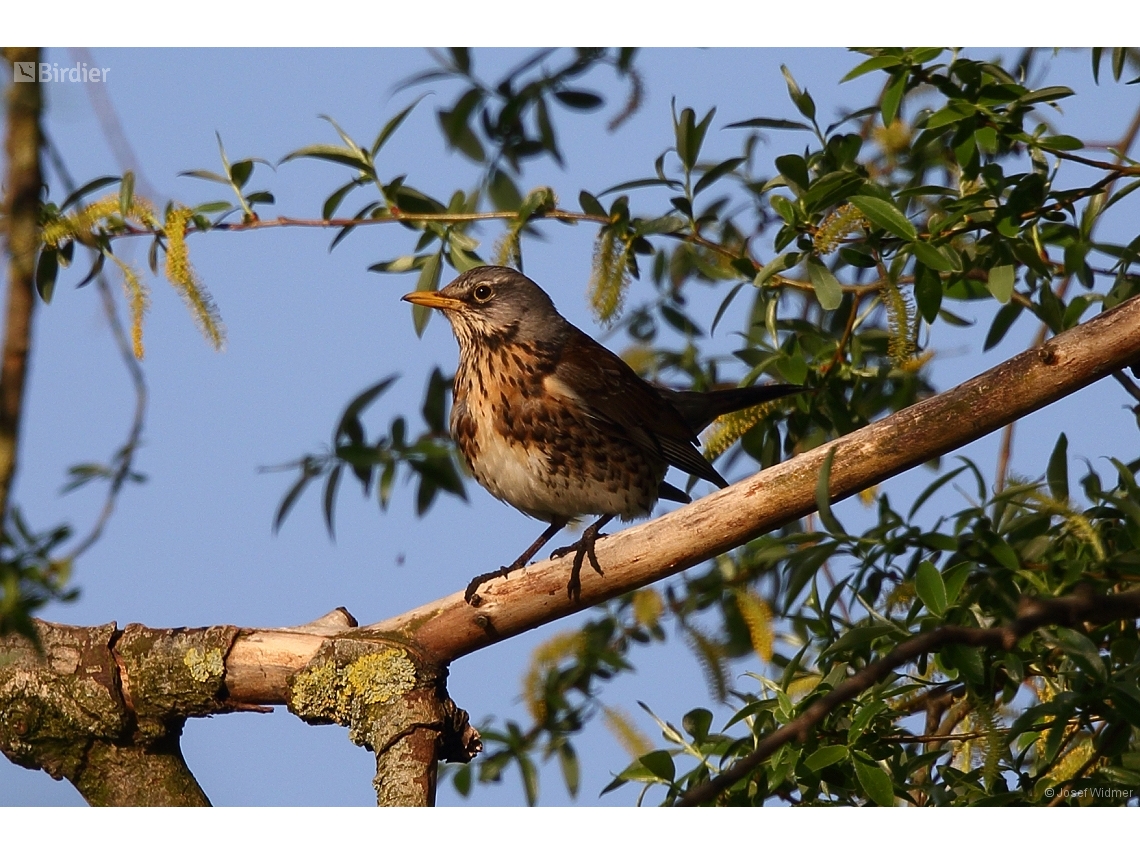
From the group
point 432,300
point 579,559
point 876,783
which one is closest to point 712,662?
point 579,559

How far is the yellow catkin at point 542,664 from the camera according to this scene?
4383 mm

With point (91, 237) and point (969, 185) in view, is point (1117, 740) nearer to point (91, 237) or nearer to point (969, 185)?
point (969, 185)

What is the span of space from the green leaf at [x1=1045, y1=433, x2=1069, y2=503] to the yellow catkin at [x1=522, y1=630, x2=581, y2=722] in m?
1.73

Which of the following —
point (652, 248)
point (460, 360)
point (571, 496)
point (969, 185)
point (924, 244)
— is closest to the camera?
point (924, 244)

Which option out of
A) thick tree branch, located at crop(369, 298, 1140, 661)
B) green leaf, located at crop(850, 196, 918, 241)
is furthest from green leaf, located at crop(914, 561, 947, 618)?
green leaf, located at crop(850, 196, 918, 241)

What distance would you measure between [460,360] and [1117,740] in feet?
10.8

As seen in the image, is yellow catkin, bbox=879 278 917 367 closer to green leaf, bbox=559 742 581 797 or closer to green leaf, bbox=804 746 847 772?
green leaf, bbox=804 746 847 772

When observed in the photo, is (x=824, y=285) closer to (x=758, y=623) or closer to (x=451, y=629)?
(x=758, y=623)

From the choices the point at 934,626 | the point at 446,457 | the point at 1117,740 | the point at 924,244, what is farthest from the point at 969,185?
the point at 446,457

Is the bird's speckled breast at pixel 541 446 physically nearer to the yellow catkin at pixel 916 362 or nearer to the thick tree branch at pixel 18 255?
the yellow catkin at pixel 916 362

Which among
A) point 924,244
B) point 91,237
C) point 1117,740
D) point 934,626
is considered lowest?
point 1117,740

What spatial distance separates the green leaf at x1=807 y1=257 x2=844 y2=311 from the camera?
4.08 m

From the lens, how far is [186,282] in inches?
146

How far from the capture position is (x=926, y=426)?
3.61 m
